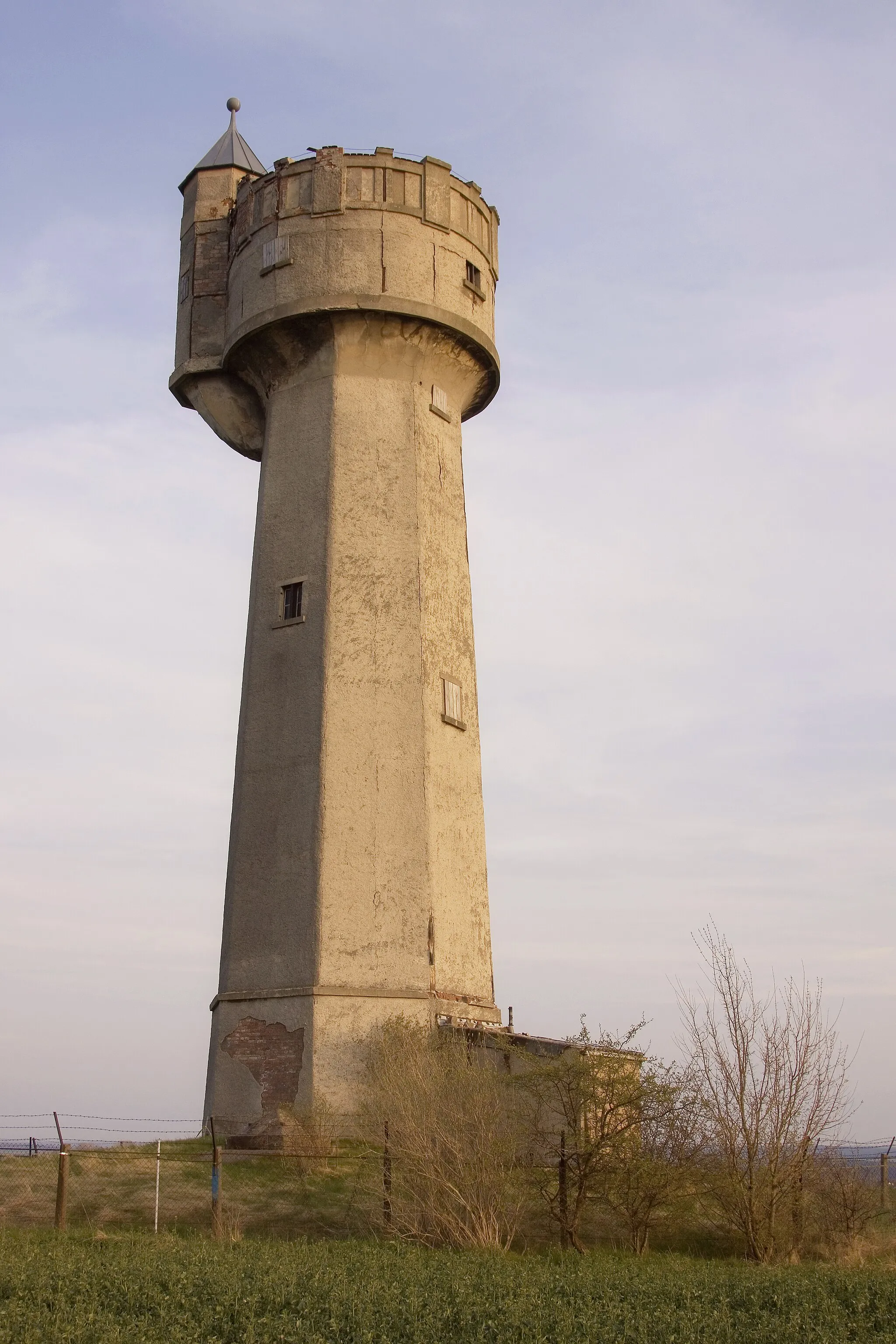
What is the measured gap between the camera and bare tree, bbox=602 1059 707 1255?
1470 centimetres

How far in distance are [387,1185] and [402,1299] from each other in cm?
372

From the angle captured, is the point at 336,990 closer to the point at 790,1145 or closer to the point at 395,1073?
the point at 395,1073

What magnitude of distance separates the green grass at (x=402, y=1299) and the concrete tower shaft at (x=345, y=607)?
19.9 ft

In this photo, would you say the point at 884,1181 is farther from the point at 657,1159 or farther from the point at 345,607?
the point at 345,607

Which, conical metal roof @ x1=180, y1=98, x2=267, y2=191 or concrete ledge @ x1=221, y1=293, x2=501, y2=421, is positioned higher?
conical metal roof @ x1=180, y1=98, x2=267, y2=191

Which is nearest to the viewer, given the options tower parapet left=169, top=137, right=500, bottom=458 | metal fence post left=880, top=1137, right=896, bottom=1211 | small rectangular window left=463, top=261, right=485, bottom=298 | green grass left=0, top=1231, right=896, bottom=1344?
green grass left=0, top=1231, right=896, bottom=1344

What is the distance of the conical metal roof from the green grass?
18.5 metres

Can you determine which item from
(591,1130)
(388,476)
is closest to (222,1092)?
(591,1130)

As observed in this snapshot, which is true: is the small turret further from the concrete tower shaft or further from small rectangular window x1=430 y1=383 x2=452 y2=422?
small rectangular window x1=430 y1=383 x2=452 y2=422

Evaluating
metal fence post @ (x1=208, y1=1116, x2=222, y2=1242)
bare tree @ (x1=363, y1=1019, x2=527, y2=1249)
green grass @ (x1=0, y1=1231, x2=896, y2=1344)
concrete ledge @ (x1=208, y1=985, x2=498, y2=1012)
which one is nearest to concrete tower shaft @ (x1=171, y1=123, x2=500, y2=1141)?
concrete ledge @ (x1=208, y1=985, x2=498, y2=1012)

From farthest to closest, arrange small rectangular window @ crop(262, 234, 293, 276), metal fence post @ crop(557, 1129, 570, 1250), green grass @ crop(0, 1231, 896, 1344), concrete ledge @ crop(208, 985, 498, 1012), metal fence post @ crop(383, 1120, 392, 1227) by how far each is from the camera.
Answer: small rectangular window @ crop(262, 234, 293, 276) → concrete ledge @ crop(208, 985, 498, 1012) → metal fence post @ crop(383, 1120, 392, 1227) → metal fence post @ crop(557, 1129, 570, 1250) → green grass @ crop(0, 1231, 896, 1344)

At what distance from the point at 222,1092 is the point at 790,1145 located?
8.12 metres

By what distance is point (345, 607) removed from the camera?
21047mm

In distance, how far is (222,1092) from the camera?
19547 millimetres
